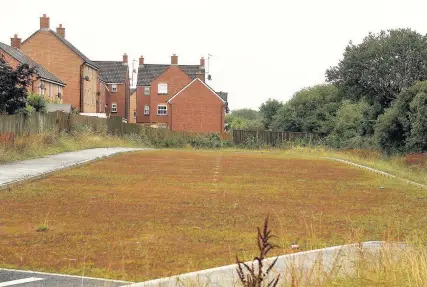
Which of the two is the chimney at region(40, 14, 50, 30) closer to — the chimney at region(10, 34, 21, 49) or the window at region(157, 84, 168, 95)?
the chimney at region(10, 34, 21, 49)

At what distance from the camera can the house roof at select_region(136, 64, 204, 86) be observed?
94.2 metres

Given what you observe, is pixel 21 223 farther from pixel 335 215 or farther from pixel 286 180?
pixel 286 180

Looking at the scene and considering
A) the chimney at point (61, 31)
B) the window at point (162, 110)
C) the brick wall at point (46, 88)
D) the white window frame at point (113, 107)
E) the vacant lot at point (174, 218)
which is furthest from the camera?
the white window frame at point (113, 107)

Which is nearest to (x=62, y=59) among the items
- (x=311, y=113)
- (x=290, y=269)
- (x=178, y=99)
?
(x=178, y=99)

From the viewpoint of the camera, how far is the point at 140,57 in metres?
100

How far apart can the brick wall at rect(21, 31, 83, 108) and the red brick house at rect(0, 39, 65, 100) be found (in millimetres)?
1599

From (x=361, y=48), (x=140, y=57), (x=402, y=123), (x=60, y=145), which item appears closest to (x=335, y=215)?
(x=60, y=145)

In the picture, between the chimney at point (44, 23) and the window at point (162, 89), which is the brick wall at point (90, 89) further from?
the window at point (162, 89)

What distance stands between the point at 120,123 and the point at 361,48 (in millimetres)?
24148

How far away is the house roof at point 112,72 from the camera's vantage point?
95.2m

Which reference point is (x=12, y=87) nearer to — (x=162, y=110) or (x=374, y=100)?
(x=374, y=100)

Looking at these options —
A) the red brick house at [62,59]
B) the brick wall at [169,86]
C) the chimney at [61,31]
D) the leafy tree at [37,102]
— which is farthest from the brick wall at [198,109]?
the leafy tree at [37,102]

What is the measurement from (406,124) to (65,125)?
23.9 metres

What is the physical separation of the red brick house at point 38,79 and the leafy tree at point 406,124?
26.5 metres
